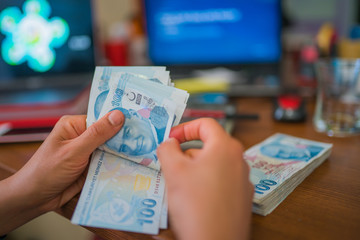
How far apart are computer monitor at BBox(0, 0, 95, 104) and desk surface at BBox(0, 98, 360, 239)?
332mm

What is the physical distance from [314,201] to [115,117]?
1.11ft

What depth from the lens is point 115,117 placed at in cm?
51

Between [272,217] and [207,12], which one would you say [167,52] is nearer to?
[207,12]

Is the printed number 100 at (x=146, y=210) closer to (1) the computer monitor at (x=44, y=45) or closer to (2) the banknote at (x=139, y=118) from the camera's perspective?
(2) the banknote at (x=139, y=118)

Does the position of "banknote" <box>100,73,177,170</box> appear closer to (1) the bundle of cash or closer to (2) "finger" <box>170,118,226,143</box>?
(2) "finger" <box>170,118,226,143</box>

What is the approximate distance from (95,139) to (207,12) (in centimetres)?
81

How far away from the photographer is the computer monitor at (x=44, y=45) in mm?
998

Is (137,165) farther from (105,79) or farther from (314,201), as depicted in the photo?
(314,201)

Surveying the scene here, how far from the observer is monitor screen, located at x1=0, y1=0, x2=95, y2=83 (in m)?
1.00

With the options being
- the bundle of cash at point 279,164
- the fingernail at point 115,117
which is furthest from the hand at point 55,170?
the bundle of cash at point 279,164

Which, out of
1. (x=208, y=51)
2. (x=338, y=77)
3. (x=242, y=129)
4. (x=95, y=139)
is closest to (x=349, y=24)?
(x=208, y=51)

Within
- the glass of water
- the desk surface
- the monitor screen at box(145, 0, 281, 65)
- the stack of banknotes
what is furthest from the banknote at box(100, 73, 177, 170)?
the monitor screen at box(145, 0, 281, 65)

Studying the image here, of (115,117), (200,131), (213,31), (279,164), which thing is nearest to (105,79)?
(115,117)

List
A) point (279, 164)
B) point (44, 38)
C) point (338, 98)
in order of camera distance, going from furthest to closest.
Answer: point (44, 38), point (338, 98), point (279, 164)
